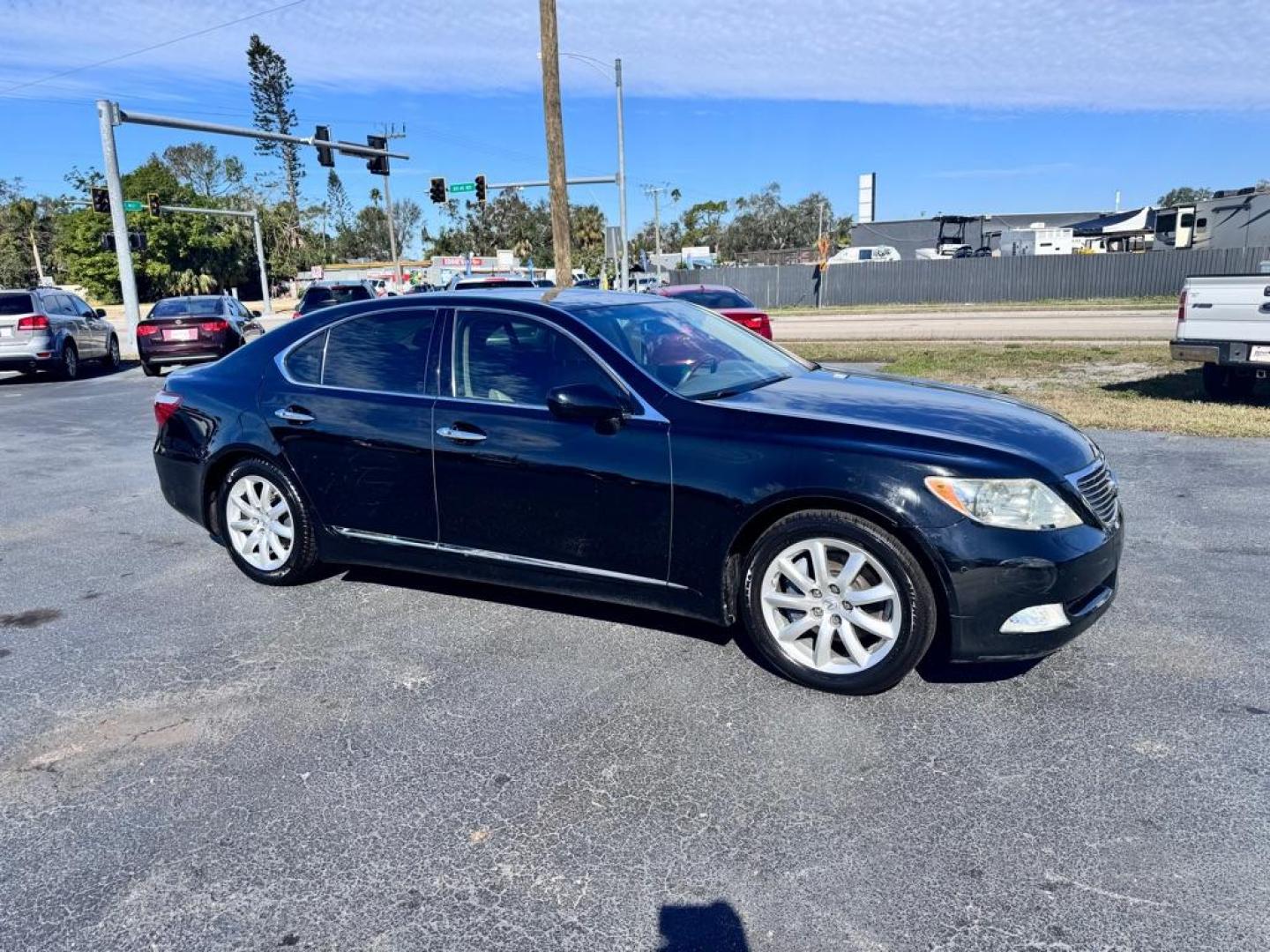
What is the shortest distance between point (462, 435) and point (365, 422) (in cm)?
62

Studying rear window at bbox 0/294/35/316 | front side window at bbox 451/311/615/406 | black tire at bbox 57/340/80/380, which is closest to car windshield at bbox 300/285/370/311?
black tire at bbox 57/340/80/380

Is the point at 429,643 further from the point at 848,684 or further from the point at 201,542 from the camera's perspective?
the point at 201,542

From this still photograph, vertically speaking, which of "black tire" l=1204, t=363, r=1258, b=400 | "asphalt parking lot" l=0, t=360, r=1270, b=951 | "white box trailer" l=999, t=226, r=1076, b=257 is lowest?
"asphalt parking lot" l=0, t=360, r=1270, b=951

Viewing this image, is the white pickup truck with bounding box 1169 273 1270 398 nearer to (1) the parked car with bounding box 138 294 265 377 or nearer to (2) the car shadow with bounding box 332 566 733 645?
(2) the car shadow with bounding box 332 566 733 645

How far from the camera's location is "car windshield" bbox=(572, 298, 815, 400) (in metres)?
4.30

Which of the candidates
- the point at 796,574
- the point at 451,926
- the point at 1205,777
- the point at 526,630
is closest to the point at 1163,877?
the point at 1205,777

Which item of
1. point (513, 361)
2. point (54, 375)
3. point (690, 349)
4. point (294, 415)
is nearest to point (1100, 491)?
point (690, 349)

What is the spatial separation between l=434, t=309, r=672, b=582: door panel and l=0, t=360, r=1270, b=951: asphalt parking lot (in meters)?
0.51

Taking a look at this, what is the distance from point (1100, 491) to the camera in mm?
3805

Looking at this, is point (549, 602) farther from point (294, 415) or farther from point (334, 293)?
point (334, 293)

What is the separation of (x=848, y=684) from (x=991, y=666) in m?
0.74

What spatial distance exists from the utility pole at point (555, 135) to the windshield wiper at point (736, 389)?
1424 cm

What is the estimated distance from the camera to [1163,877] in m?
2.64

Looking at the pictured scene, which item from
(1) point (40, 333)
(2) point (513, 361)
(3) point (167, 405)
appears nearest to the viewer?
(2) point (513, 361)
